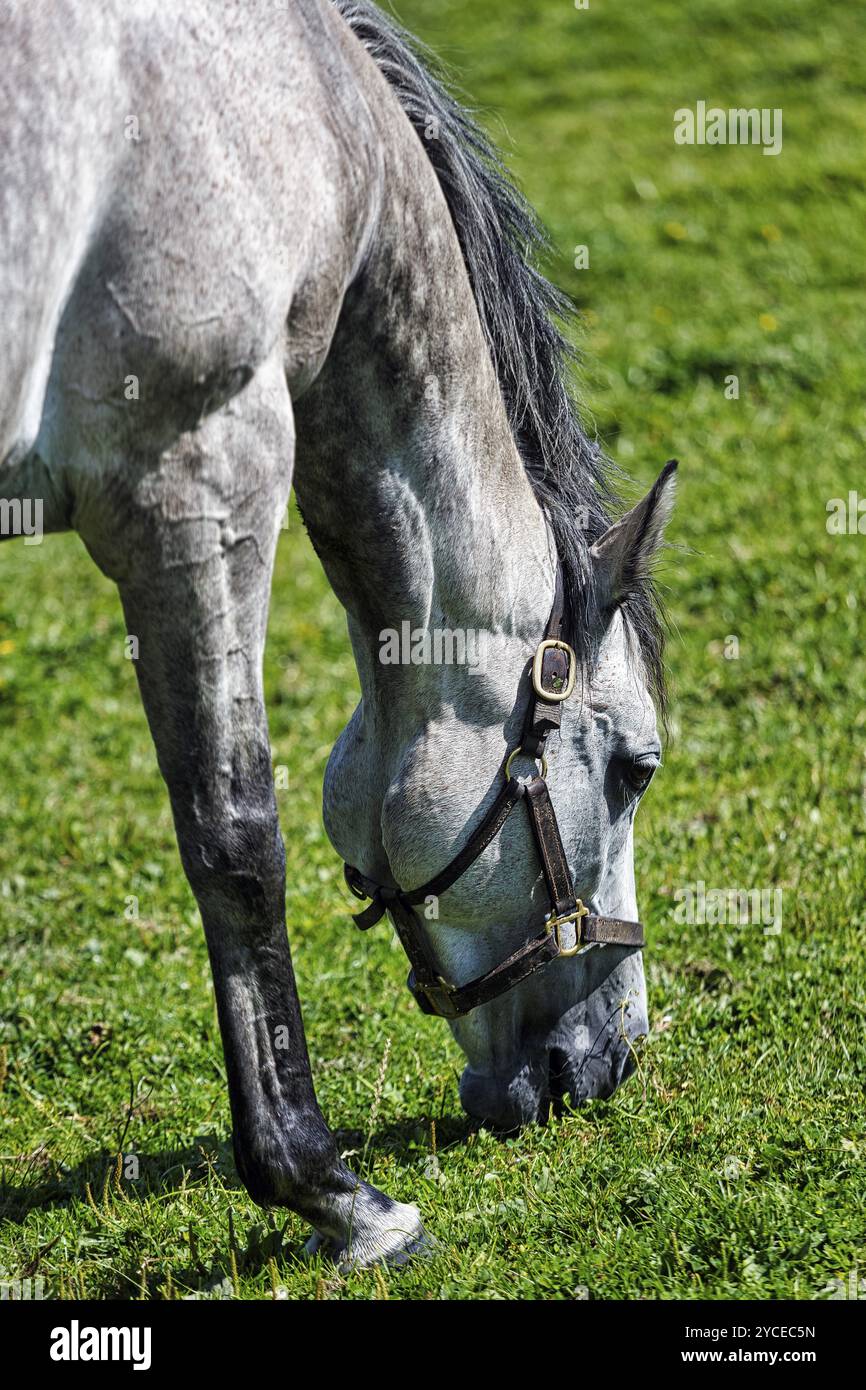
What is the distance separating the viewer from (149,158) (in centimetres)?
250

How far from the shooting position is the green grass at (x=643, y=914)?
328 centimetres

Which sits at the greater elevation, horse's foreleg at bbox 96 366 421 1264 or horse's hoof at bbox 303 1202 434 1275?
horse's foreleg at bbox 96 366 421 1264

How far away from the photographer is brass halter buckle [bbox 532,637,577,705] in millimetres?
3295

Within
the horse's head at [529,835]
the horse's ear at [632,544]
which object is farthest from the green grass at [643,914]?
the horse's ear at [632,544]

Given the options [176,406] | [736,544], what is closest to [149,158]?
[176,406]

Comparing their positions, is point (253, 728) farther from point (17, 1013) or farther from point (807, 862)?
point (807, 862)

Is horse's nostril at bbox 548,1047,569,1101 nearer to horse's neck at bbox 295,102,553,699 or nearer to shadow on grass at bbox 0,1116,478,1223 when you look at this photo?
shadow on grass at bbox 0,1116,478,1223

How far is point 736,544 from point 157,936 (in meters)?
3.99

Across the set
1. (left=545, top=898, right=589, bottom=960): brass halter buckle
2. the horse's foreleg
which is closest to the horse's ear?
(left=545, top=898, right=589, bottom=960): brass halter buckle

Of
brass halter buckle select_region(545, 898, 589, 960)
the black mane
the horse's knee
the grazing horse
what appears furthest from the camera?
brass halter buckle select_region(545, 898, 589, 960)

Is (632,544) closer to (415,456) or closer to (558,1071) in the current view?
(415,456)

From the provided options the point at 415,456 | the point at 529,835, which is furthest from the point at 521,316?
the point at 529,835

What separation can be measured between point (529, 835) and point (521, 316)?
1254 mm

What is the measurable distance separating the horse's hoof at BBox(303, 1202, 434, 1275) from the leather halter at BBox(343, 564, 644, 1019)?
0.53 m
